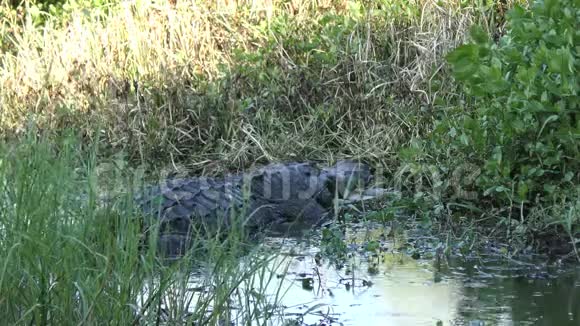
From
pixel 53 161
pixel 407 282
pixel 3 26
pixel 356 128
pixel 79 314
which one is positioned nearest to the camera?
pixel 79 314

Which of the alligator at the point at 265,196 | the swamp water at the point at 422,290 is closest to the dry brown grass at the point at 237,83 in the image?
the alligator at the point at 265,196

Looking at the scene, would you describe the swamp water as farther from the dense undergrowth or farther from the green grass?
the dense undergrowth

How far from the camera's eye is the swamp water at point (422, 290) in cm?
405

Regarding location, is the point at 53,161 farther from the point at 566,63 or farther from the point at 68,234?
the point at 566,63

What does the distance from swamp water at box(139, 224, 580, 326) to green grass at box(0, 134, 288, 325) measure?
0.98ft

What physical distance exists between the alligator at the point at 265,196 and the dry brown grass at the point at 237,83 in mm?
592

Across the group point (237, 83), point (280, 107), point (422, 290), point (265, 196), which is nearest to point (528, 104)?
point (422, 290)

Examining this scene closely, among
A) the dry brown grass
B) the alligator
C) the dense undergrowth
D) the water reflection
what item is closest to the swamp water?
the water reflection

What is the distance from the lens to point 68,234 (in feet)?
11.3

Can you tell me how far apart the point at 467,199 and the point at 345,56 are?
222 centimetres

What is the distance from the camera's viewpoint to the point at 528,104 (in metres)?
5.15

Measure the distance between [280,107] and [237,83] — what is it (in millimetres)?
422

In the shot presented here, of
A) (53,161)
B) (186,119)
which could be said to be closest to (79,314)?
(53,161)

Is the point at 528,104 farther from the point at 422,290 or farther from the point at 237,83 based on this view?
the point at 237,83
